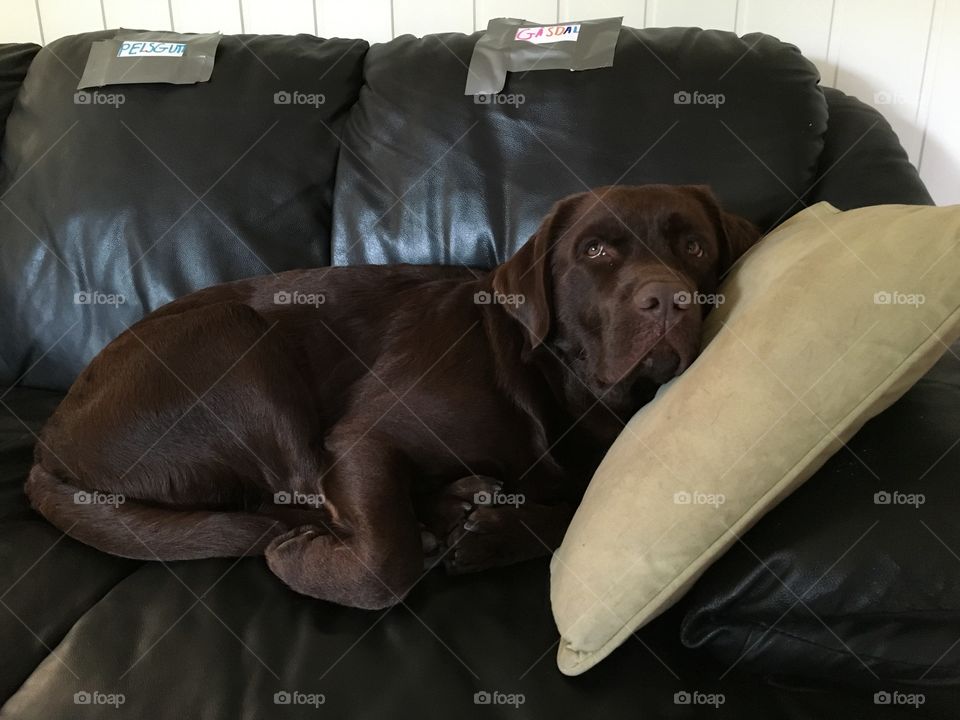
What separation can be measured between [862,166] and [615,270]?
33.4 inches

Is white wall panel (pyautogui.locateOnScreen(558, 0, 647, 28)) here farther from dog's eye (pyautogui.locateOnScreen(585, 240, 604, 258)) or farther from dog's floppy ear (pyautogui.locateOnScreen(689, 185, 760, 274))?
dog's eye (pyautogui.locateOnScreen(585, 240, 604, 258))

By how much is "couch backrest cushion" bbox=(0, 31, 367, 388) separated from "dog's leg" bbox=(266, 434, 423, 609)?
2.62 ft

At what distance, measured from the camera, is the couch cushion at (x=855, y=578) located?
37.8 inches

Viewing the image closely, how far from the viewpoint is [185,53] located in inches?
82.7

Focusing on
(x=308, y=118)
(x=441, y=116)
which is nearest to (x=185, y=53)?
(x=308, y=118)

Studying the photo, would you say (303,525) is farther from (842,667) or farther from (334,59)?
(334,59)

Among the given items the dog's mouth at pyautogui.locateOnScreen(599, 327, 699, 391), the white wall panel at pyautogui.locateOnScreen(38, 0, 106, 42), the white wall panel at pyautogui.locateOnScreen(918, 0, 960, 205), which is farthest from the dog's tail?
the white wall panel at pyautogui.locateOnScreen(918, 0, 960, 205)

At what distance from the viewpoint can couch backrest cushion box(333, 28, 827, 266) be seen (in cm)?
183

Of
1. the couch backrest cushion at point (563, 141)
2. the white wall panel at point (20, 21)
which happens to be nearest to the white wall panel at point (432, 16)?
the couch backrest cushion at point (563, 141)

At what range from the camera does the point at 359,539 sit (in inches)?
50.8

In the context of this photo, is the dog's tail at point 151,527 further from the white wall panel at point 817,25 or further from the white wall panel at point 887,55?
the white wall panel at point 887,55

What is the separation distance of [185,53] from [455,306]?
46.8 inches

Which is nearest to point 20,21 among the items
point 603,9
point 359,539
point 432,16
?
point 432,16

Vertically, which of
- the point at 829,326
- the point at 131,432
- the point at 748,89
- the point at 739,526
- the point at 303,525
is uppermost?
the point at 748,89
